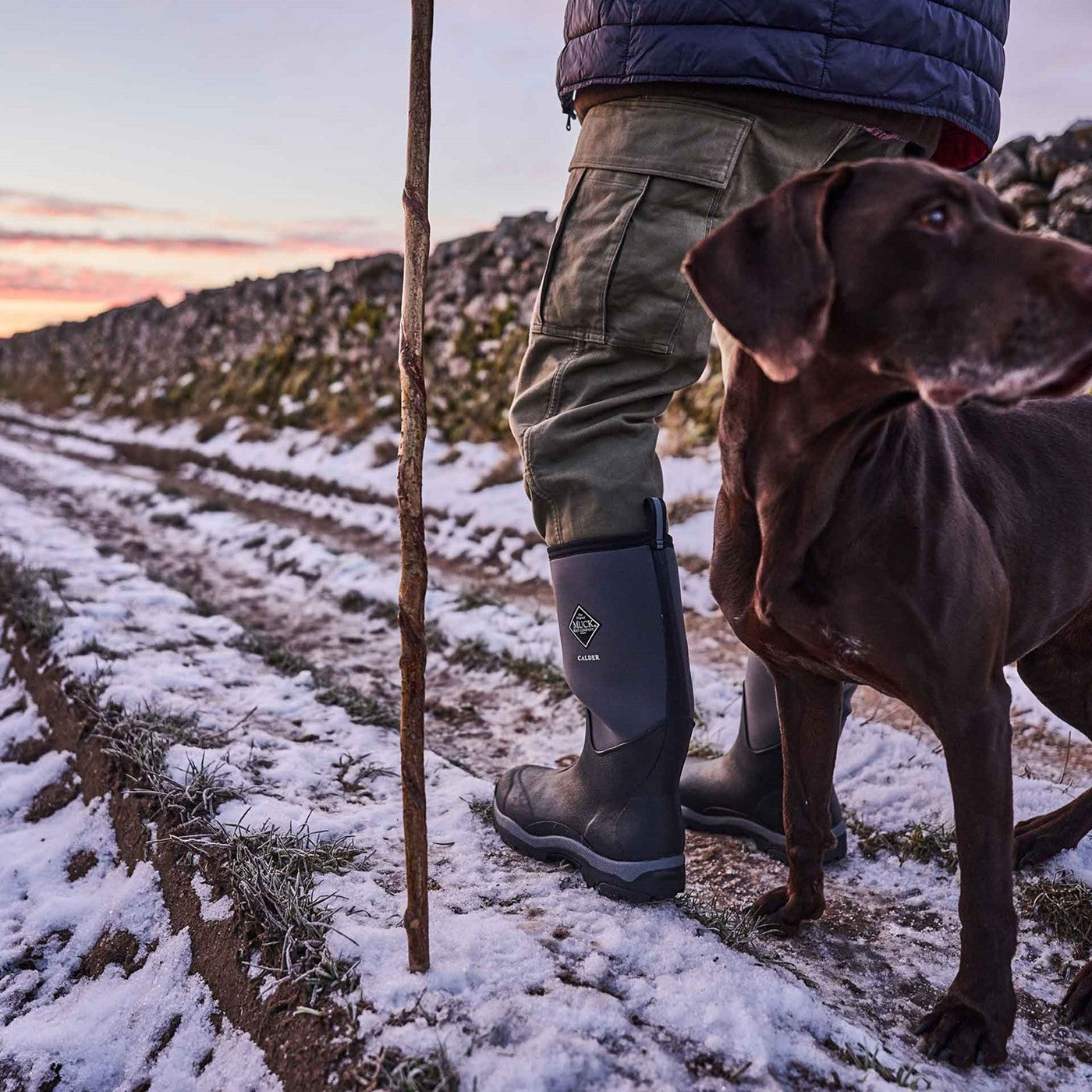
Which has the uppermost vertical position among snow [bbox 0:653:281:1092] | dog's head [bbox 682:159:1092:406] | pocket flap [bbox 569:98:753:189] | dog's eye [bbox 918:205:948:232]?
pocket flap [bbox 569:98:753:189]

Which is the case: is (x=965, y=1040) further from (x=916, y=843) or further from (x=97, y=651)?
(x=97, y=651)

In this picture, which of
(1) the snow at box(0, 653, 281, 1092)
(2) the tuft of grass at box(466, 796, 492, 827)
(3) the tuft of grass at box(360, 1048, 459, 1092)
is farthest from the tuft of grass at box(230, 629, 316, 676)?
(3) the tuft of grass at box(360, 1048, 459, 1092)

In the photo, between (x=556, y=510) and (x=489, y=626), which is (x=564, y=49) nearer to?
(x=556, y=510)

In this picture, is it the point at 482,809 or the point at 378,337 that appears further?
the point at 378,337

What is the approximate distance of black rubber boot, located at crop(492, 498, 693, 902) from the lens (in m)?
2.14

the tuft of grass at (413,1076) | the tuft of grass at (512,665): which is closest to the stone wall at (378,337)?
the tuft of grass at (512,665)

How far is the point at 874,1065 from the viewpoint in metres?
1.56

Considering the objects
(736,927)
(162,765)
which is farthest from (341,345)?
(736,927)

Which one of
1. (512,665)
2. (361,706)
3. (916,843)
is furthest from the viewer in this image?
(512,665)

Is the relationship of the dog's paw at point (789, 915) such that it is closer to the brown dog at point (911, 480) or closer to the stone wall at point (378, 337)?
the brown dog at point (911, 480)

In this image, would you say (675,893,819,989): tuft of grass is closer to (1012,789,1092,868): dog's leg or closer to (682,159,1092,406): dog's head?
(1012,789,1092,868): dog's leg

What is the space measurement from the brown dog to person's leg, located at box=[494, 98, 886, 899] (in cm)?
24

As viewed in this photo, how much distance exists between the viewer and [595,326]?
2090 millimetres

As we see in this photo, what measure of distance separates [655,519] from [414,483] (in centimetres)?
69
